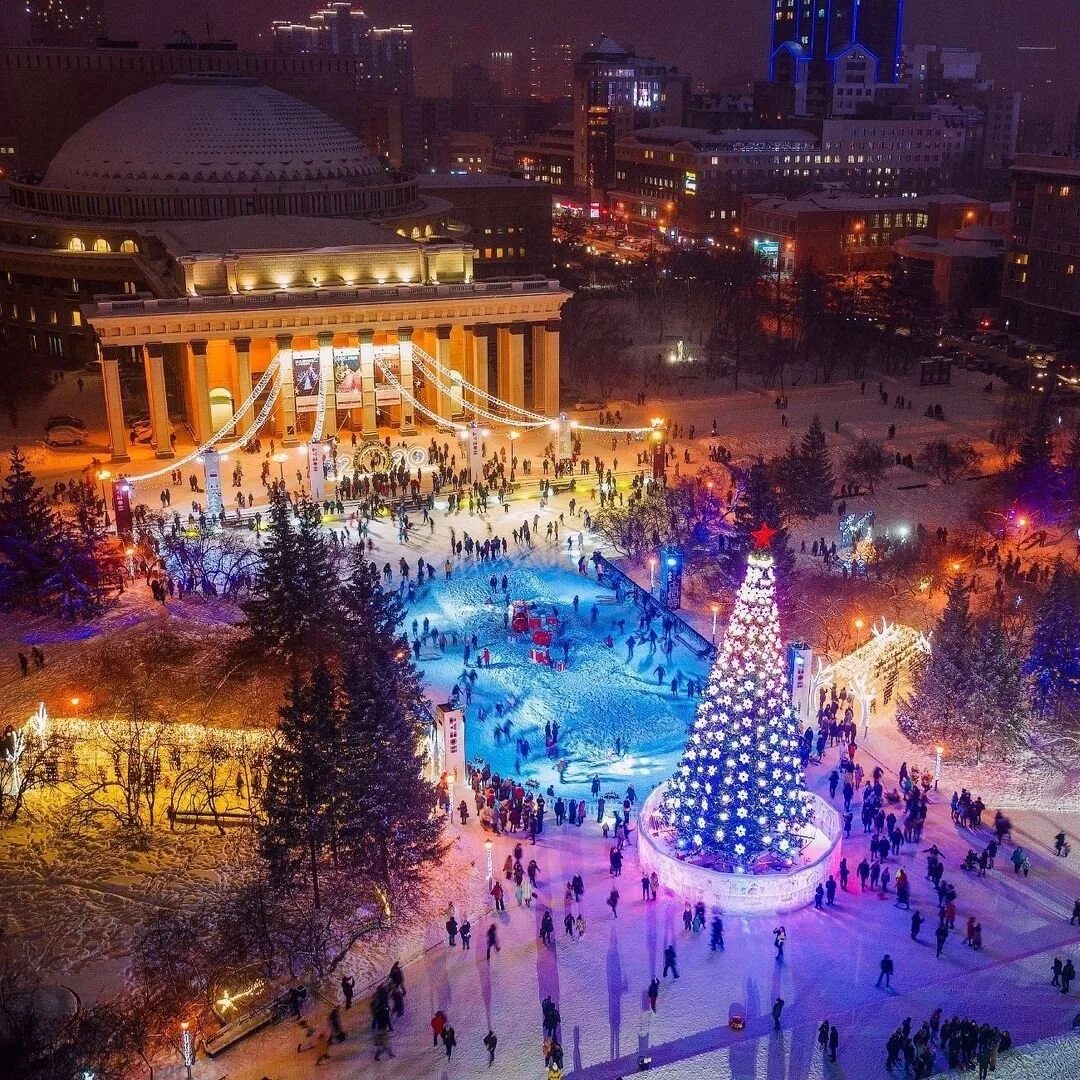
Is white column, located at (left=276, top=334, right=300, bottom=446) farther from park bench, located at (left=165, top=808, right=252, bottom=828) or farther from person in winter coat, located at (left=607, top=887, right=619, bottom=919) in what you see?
person in winter coat, located at (left=607, top=887, right=619, bottom=919)

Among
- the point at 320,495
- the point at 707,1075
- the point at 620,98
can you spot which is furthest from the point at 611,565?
the point at 620,98

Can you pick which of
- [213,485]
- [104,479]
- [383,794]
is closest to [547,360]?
[213,485]

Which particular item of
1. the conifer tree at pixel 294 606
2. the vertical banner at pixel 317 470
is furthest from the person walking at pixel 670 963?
the vertical banner at pixel 317 470

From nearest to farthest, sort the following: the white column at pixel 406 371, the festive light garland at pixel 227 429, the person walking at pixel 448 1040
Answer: the person walking at pixel 448 1040 → the festive light garland at pixel 227 429 → the white column at pixel 406 371

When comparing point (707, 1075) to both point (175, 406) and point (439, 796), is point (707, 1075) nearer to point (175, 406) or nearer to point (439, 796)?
point (439, 796)

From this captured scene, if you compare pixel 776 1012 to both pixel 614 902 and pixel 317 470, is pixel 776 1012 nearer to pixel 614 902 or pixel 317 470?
pixel 614 902

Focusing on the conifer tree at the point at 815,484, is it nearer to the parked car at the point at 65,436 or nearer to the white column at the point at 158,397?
the white column at the point at 158,397
